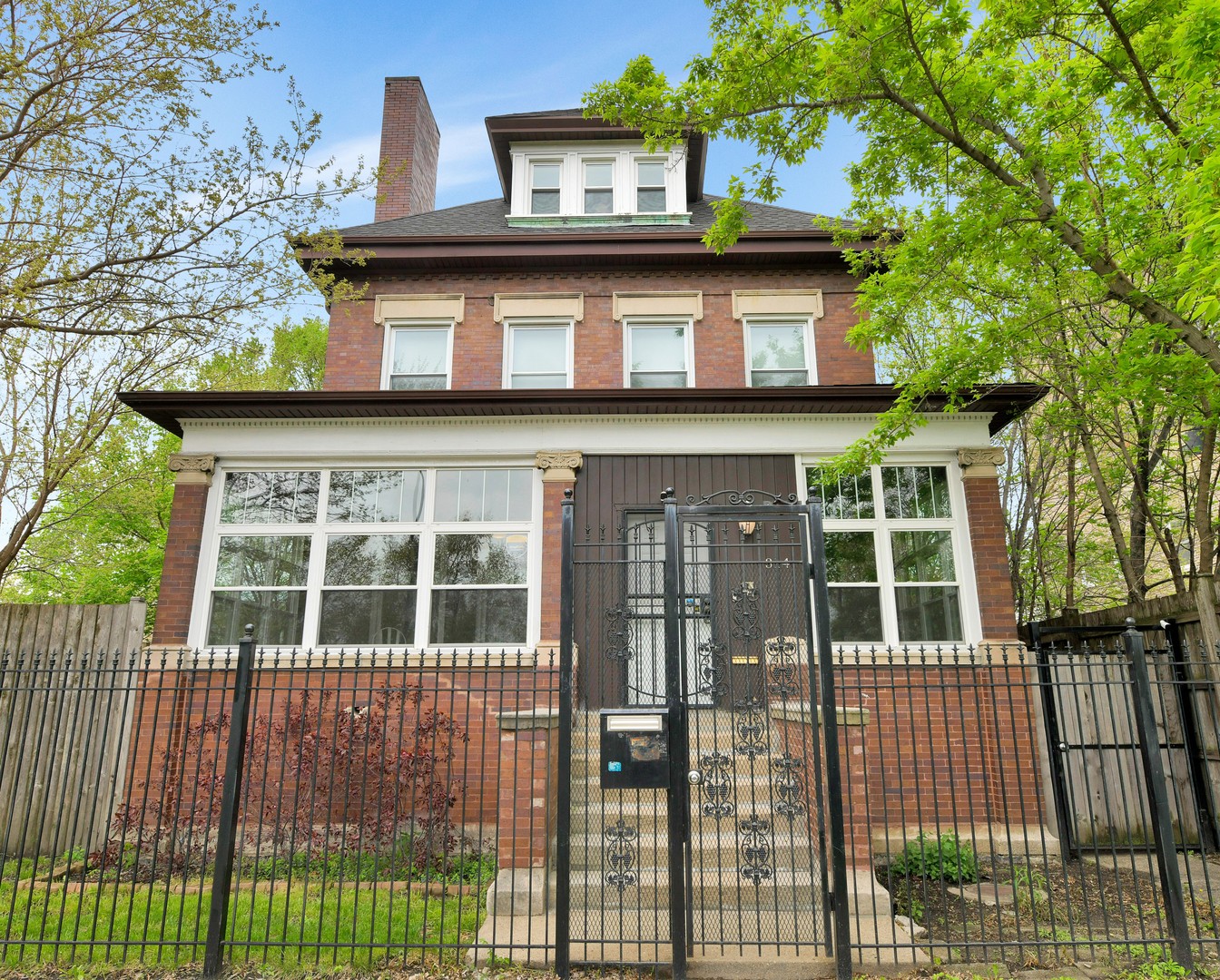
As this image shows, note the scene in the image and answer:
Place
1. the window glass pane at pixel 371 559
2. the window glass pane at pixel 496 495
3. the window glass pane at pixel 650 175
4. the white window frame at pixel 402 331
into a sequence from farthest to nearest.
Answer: the window glass pane at pixel 650 175 < the white window frame at pixel 402 331 < the window glass pane at pixel 496 495 < the window glass pane at pixel 371 559

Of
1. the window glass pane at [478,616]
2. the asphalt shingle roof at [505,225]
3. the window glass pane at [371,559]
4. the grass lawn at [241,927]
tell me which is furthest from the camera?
the asphalt shingle roof at [505,225]

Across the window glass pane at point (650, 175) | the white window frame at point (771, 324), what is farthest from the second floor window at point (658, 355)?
the window glass pane at point (650, 175)

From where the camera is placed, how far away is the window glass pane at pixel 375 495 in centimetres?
1076

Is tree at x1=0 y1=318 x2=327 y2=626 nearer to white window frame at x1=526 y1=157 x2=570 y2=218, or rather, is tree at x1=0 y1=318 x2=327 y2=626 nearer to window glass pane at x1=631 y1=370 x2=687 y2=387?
white window frame at x1=526 y1=157 x2=570 y2=218

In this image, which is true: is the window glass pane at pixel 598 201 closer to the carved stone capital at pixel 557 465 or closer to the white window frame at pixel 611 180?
the white window frame at pixel 611 180

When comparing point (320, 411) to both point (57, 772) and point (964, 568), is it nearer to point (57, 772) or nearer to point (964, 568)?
point (57, 772)

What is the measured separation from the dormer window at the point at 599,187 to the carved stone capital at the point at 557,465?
554cm

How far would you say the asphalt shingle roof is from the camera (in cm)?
1273

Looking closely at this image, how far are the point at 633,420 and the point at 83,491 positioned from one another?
1277 centimetres

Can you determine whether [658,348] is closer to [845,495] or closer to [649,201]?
[649,201]

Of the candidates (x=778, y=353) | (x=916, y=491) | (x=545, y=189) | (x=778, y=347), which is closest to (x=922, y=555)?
(x=916, y=491)

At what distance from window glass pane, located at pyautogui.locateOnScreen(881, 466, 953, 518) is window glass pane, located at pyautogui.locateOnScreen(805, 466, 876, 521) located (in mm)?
230

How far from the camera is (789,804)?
19.6 feet

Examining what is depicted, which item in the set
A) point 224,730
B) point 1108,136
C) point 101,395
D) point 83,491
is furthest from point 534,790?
point 83,491
